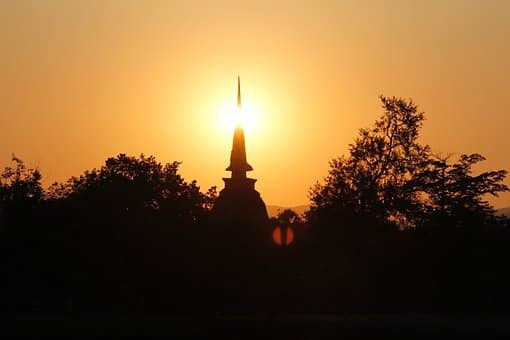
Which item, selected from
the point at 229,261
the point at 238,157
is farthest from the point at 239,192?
the point at 229,261

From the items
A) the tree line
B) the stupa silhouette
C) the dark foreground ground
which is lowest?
the dark foreground ground

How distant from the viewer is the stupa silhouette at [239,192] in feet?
295

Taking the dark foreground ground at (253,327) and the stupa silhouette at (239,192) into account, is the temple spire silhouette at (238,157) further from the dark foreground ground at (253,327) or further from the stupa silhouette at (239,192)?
the dark foreground ground at (253,327)

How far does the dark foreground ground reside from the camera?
36.2 m

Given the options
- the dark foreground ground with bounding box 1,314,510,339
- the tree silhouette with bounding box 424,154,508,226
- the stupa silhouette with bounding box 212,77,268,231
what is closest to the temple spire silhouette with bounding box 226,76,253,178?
the stupa silhouette with bounding box 212,77,268,231

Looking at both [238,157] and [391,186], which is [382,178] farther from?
[238,157]

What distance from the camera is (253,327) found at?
3728 centimetres

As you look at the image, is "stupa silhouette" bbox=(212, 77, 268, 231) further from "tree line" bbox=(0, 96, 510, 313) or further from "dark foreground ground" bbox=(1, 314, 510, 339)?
"dark foreground ground" bbox=(1, 314, 510, 339)

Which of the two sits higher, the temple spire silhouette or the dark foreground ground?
the temple spire silhouette

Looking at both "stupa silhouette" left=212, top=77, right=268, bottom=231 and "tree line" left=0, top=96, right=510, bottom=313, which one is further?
"stupa silhouette" left=212, top=77, right=268, bottom=231

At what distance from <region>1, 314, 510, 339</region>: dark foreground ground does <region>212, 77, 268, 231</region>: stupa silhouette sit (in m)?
45.8

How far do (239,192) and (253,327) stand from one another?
189ft

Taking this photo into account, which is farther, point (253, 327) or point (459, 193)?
point (459, 193)

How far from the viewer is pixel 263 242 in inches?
2163
